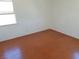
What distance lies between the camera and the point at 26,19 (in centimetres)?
377

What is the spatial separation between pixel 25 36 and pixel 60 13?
148 cm


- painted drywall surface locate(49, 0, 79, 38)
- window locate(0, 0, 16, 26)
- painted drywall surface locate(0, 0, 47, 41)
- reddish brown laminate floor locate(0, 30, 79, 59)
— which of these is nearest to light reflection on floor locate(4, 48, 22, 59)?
reddish brown laminate floor locate(0, 30, 79, 59)

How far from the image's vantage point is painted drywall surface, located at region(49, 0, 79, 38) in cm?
344

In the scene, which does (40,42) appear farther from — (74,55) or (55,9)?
(55,9)

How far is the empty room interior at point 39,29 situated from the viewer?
2.55 meters

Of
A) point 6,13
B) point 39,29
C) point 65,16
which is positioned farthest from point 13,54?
point 65,16

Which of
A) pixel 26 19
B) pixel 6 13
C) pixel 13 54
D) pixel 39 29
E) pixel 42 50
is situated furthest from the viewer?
pixel 39 29

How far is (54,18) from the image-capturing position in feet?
13.9

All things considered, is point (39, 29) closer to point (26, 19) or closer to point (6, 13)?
point (26, 19)

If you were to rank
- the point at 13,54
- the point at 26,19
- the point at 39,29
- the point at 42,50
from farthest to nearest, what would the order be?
the point at 39,29 < the point at 26,19 < the point at 42,50 < the point at 13,54

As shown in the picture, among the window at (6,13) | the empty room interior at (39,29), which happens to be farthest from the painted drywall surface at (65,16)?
the window at (6,13)

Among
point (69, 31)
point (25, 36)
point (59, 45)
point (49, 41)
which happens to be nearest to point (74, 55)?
point (59, 45)

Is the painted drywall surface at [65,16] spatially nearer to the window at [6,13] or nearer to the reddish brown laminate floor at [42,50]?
the reddish brown laminate floor at [42,50]

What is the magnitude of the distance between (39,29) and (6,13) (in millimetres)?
1360
